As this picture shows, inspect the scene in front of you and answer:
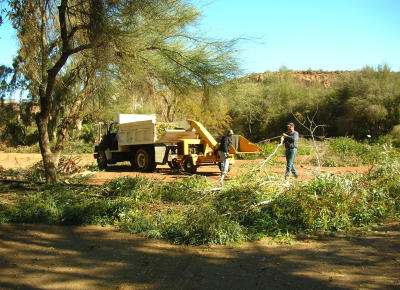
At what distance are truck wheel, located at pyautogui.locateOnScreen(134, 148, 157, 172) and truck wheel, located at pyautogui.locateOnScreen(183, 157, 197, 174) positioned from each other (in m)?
1.68

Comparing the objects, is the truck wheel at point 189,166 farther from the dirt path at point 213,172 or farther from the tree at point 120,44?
the tree at point 120,44

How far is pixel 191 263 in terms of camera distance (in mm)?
4465

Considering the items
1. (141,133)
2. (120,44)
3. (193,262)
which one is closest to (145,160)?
(141,133)

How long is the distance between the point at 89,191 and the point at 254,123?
74.5ft

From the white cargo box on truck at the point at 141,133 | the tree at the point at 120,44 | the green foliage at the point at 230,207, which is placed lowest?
the green foliage at the point at 230,207

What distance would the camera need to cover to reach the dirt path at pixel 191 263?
3867mm

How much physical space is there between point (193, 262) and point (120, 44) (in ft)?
16.4

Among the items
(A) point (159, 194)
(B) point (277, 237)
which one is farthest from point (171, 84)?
(B) point (277, 237)

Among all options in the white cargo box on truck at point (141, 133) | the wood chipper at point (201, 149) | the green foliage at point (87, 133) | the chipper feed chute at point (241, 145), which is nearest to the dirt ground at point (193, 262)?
the wood chipper at point (201, 149)

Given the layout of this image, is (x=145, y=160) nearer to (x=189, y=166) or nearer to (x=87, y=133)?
(x=189, y=166)

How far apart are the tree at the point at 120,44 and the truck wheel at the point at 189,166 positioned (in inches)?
175

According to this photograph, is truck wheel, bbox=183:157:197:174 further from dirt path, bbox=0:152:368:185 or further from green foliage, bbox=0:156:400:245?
green foliage, bbox=0:156:400:245

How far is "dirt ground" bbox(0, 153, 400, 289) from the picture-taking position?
3869 mm

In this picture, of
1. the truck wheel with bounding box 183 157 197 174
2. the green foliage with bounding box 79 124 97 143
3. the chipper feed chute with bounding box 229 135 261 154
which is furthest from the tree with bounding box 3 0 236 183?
the green foliage with bounding box 79 124 97 143
